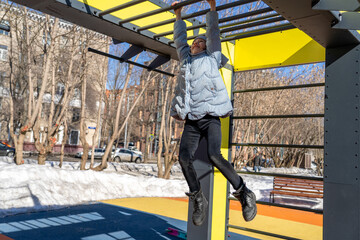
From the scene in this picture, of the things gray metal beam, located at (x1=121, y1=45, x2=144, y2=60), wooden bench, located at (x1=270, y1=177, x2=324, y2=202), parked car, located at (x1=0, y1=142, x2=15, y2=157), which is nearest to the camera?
gray metal beam, located at (x1=121, y1=45, x2=144, y2=60)

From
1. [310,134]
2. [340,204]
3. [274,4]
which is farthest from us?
[310,134]

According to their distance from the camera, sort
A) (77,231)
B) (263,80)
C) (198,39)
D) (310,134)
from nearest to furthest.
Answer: (198,39) < (77,231) < (263,80) < (310,134)

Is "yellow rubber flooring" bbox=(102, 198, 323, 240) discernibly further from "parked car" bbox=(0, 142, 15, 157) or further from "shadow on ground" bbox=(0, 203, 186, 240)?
"parked car" bbox=(0, 142, 15, 157)

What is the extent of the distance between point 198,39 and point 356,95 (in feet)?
6.16

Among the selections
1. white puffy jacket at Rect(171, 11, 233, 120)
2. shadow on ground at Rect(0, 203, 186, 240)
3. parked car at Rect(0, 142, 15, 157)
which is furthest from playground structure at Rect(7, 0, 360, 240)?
parked car at Rect(0, 142, 15, 157)

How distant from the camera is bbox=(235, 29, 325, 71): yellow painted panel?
480cm

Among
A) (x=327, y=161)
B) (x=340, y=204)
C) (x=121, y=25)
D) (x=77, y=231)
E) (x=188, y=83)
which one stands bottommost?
(x=77, y=231)

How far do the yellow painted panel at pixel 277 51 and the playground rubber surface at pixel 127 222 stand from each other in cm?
348

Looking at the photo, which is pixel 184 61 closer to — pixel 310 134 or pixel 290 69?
pixel 290 69

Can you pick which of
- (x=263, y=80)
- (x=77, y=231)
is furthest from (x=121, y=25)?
(x=263, y=80)

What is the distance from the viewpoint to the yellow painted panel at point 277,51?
4.80 meters

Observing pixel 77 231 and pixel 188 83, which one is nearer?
pixel 188 83

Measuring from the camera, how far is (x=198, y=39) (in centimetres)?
331

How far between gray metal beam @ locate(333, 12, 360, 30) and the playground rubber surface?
15.6 feet
